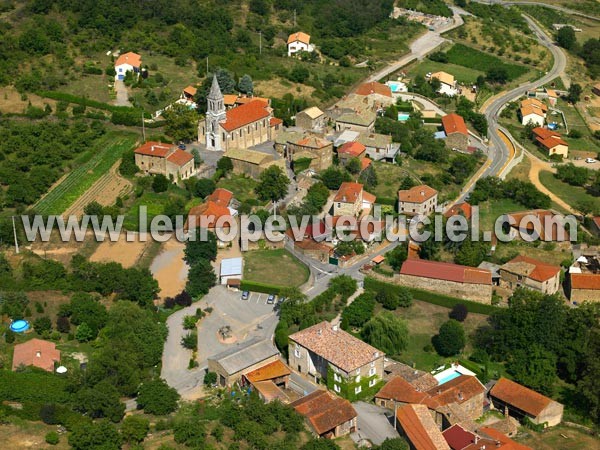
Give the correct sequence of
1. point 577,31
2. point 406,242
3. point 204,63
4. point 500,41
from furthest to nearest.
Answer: point 577,31 < point 500,41 < point 204,63 < point 406,242

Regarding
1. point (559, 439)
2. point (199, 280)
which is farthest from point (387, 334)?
point (199, 280)

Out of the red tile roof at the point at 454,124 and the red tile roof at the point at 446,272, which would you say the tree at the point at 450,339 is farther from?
the red tile roof at the point at 454,124

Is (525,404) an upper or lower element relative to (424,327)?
upper

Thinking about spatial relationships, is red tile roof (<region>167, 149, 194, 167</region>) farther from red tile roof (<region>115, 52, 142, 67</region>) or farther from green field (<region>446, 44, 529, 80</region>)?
green field (<region>446, 44, 529, 80</region>)

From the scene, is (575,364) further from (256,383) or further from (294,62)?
(294,62)

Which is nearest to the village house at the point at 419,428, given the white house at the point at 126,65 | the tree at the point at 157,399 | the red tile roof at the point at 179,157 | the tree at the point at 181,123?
the tree at the point at 157,399

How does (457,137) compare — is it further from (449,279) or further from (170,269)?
(170,269)

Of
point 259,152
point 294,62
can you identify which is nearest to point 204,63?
point 294,62
